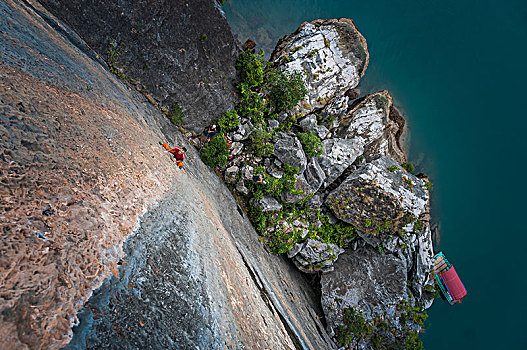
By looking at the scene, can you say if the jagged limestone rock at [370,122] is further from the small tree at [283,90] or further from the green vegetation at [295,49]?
the green vegetation at [295,49]

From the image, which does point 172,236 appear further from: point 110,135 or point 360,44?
point 360,44

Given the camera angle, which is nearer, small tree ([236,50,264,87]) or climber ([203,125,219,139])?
climber ([203,125,219,139])

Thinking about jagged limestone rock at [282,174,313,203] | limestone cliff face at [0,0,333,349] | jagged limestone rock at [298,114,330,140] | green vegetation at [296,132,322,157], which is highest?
jagged limestone rock at [298,114,330,140]

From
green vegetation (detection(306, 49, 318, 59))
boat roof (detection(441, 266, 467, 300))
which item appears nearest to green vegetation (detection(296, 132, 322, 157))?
green vegetation (detection(306, 49, 318, 59))

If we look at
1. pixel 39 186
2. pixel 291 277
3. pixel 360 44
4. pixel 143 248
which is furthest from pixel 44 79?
pixel 360 44

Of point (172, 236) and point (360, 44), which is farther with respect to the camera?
point (360, 44)

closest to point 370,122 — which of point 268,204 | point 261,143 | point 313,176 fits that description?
point 313,176

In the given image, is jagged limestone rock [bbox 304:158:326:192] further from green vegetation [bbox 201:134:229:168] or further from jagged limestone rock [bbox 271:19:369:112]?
green vegetation [bbox 201:134:229:168]

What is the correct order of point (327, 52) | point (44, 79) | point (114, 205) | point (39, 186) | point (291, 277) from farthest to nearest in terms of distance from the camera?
point (327, 52), point (291, 277), point (44, 79), point (114, 205), point (39, 186)
